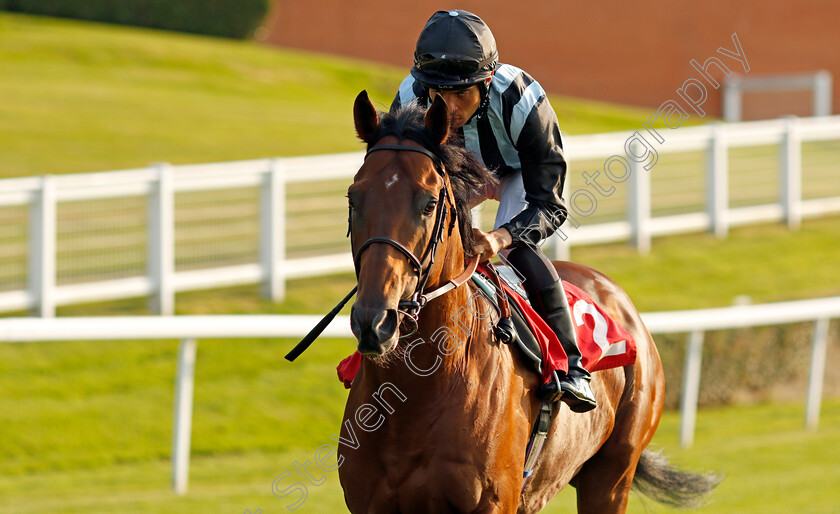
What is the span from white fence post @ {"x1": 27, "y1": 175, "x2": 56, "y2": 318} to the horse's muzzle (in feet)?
17.4

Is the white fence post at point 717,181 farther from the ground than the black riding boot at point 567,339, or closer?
farther from the ground

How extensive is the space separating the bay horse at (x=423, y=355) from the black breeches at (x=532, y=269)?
0.97 feet

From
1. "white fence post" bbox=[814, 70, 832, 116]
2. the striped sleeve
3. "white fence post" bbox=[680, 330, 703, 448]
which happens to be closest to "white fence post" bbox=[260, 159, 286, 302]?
"white fence post" bbox=[680, 330, 703, 448]

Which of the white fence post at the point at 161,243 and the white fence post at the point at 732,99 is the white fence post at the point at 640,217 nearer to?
A: the white fence post at the point at 161,243

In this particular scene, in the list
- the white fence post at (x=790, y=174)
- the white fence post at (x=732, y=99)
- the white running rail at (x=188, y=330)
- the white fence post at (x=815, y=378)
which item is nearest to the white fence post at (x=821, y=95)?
the white fence post at (x=732, y=99)

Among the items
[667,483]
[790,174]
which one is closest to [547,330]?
[667,483]

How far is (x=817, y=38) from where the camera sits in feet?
80.4

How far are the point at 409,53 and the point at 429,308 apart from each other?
Result: 874 inches

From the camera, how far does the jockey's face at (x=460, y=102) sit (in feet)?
10.1

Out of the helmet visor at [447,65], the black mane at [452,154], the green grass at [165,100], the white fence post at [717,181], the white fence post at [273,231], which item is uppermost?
the green grass at [165,100]

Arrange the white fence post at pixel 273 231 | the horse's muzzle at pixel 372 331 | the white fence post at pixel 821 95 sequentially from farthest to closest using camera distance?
the white fence post at pixel 821 95 < the white fence post at pixel 273 231 < the horse's muzzle at pixel 372 331

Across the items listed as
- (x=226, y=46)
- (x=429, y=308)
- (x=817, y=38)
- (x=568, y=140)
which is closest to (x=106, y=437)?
(x=429, y=308)

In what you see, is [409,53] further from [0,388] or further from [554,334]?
[554,334]

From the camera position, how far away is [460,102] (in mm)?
3100
